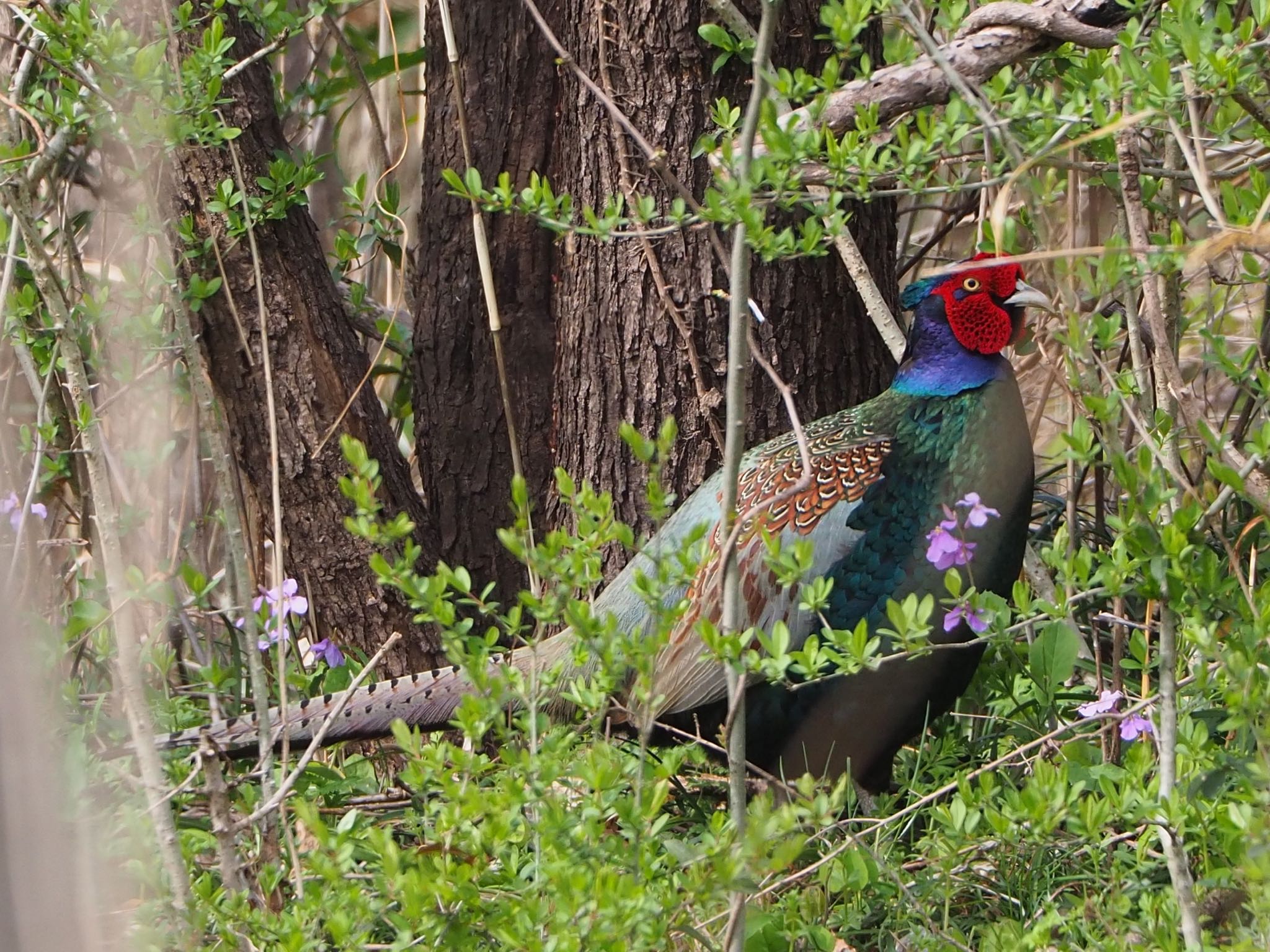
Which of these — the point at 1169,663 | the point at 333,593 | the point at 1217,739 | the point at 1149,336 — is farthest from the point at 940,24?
the point at 333,593

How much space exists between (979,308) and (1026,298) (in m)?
0.09

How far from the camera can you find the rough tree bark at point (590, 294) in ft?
10.0

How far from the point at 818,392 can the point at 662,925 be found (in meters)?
1.78

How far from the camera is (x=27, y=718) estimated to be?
103cm

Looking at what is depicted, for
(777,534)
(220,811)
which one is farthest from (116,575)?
(777,534)

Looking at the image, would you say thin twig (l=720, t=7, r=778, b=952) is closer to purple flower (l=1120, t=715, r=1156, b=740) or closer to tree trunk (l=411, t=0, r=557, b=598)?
purple flower (l=1120, t=715, r=1156, b=740)

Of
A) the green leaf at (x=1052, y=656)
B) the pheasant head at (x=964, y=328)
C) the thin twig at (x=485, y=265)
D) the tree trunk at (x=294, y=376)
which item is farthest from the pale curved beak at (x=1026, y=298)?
the tree trunk at (x=294, y=376)

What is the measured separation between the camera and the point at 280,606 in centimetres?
248

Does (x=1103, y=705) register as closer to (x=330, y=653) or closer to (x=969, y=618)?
(x=969, y=618)

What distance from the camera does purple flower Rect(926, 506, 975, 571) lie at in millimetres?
2441

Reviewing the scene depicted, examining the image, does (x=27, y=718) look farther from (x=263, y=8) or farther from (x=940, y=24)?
(x=263, y=8)

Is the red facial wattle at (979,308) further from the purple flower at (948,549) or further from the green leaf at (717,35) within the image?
the green leaf at (717,35)

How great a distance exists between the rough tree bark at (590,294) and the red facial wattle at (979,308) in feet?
1.17

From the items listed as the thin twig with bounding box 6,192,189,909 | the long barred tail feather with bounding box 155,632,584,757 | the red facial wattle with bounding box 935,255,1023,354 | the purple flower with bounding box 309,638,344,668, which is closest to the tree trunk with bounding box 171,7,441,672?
the purple flower with bounding box 309,638,344,668
